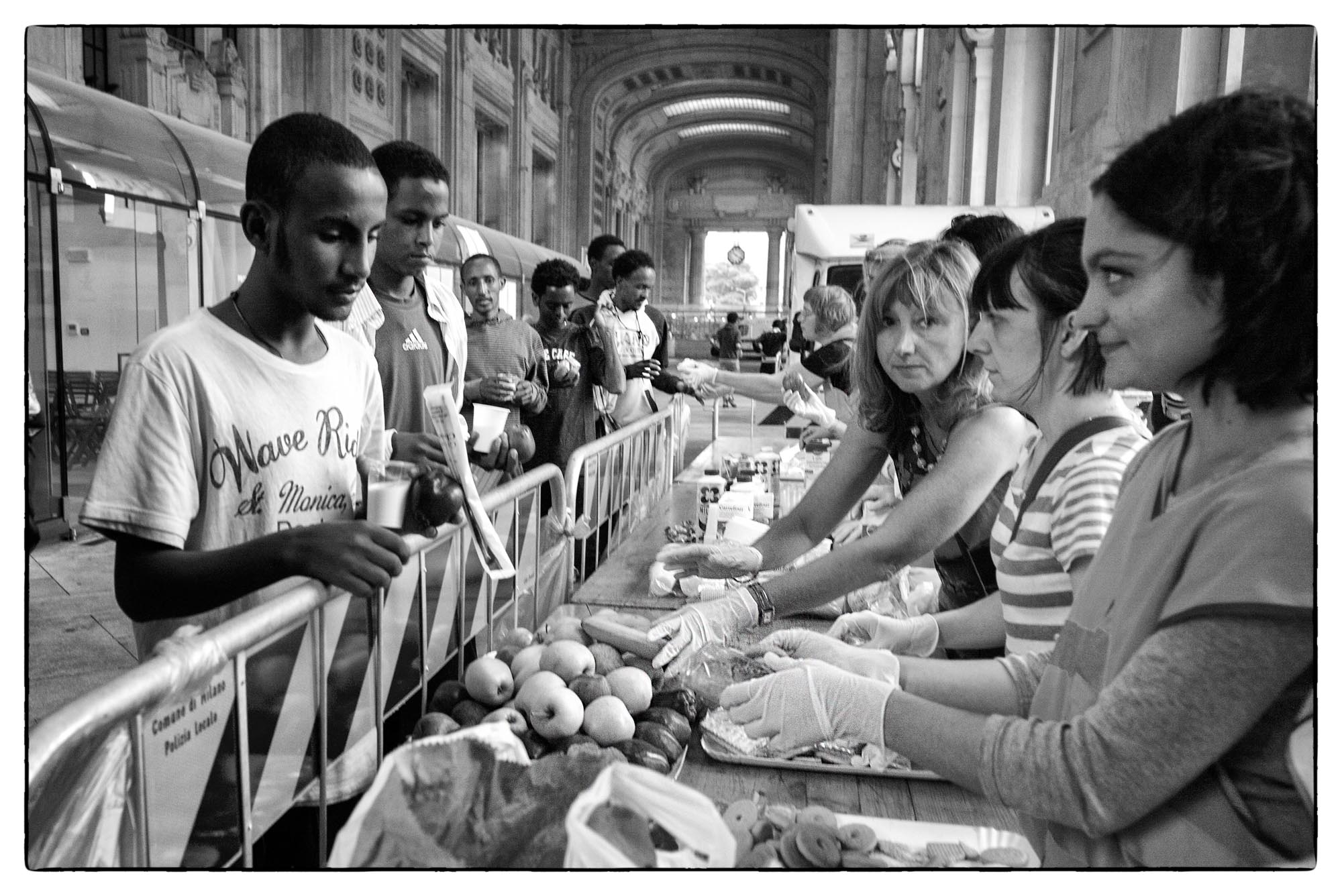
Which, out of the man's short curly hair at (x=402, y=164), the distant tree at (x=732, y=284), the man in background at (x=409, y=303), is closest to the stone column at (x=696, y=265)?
the distant tree at (x=732, y=284)

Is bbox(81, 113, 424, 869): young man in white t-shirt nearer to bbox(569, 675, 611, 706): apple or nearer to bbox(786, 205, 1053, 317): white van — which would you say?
bbox(569, 675, 611, 706): apple

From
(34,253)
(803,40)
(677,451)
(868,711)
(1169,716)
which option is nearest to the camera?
(1169,716)

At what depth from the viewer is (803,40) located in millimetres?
2184

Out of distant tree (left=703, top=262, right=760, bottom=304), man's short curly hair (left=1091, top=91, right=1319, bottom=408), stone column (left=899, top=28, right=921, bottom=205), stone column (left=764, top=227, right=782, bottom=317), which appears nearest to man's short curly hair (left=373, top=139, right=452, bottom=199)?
man's short curly hair (left=1091, top=91, right=1319, bottom=408)

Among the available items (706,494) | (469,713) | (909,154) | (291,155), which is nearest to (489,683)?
(469,713)

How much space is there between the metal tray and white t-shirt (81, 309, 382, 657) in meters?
0.75

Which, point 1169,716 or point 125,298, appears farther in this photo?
point 125,298

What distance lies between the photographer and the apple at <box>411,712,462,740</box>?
158cm

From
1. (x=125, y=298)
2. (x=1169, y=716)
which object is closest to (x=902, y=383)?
(x=1169, y=716)

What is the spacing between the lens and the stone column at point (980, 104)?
5.80 feet

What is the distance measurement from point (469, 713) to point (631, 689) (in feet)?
0.95

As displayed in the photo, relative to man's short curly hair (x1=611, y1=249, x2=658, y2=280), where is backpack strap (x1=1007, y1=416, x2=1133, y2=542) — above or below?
below

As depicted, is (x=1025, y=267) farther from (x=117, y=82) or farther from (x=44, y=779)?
(x=117, y=82)

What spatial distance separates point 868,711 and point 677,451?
17.7 feet
